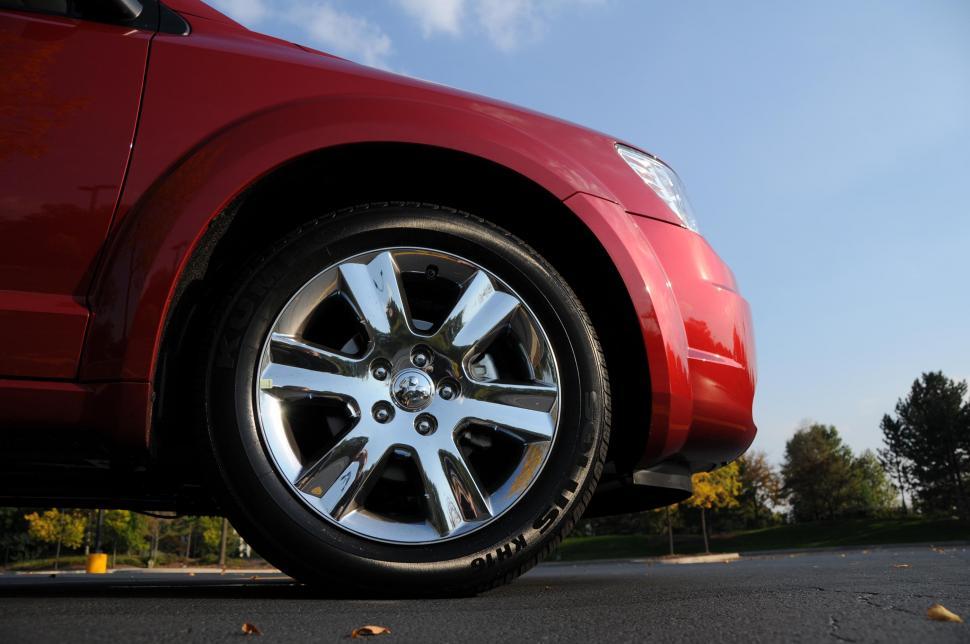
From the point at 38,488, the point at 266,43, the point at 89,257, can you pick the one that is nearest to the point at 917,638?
the point at 89,257

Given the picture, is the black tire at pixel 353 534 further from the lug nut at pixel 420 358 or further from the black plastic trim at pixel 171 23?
the black plastic trim at pixel 171 23

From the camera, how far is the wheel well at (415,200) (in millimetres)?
2049

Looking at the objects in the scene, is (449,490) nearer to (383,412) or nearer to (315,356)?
(383,412)

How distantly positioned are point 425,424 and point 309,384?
13.2 inches

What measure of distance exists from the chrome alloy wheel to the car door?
1.71 ft

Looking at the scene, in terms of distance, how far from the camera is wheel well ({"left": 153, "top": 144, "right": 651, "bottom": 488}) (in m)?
2.05

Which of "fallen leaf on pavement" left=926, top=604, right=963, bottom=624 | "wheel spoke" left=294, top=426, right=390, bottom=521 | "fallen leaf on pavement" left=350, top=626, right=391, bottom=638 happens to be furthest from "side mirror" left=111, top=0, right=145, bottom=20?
"fallen leaf on pavement" left=926, top=604, right=963, bottom=624

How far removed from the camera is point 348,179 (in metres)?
2.29

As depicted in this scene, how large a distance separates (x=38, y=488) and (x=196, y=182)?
122 cm

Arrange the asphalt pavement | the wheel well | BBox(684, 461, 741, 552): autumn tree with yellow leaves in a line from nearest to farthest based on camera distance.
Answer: the asphalt pavement < the wheel well < BBox(684, 461, 741, 552): autumn tree with yellow leaves

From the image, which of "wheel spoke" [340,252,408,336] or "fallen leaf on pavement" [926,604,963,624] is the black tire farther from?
"fallen leaf on pavement" [926,604,963,624]

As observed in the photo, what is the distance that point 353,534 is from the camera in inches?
74.5

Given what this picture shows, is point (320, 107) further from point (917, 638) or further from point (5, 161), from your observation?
point (917, 638)

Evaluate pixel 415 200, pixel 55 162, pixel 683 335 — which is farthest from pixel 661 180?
pixel 55 162
